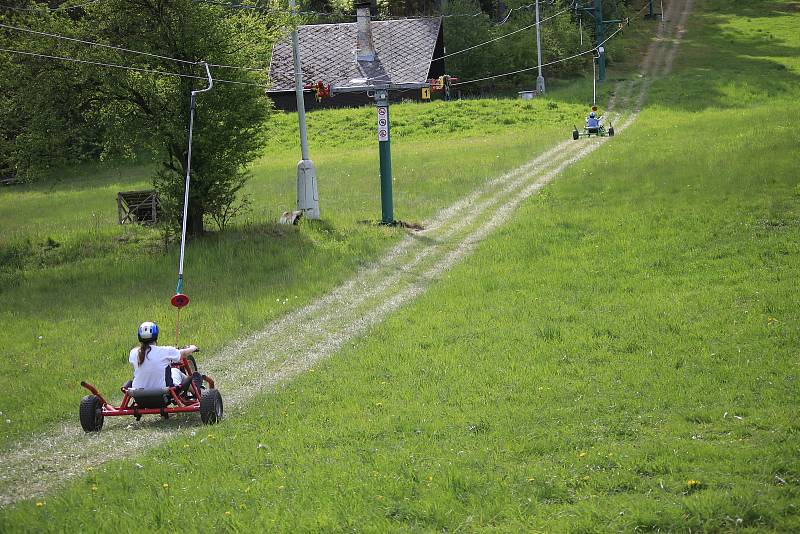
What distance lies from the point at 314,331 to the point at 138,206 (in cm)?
1592

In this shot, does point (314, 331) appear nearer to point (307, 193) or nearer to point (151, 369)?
point (151, 369)

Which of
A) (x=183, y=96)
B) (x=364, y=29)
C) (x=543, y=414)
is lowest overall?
(x=543, y=414)

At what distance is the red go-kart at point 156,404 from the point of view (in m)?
12.2

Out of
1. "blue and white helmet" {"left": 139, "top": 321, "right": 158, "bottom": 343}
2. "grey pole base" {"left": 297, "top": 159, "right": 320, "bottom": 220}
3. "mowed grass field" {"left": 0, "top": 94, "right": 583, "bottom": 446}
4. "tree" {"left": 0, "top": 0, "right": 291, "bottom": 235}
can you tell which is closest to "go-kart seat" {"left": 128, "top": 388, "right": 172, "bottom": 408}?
"blue and white helmet" {"left": 139, "top": 321, "right": 158, "bottom": 343}

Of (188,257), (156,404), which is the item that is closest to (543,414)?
(156,404)

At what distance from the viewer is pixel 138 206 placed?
31531mm

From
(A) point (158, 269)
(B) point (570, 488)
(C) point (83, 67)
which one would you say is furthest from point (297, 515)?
(C) point (83, 67)

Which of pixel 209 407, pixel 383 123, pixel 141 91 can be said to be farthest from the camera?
pixel 383 123

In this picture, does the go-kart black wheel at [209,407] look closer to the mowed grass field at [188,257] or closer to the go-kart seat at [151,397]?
the go-kart seat at [151,397]

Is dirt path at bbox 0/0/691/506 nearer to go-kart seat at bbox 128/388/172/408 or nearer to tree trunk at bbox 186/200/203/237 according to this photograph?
go-kart seat at bbox 128/388/172/408

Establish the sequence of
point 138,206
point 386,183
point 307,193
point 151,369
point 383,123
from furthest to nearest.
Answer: point 138,206 < point 307,193 < point 386,183 < point 383,123 < point 151,369

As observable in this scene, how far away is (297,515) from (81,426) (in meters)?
4.94

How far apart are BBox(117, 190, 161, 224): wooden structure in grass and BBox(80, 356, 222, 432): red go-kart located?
19297mm

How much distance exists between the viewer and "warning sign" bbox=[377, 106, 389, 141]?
27.2 m
